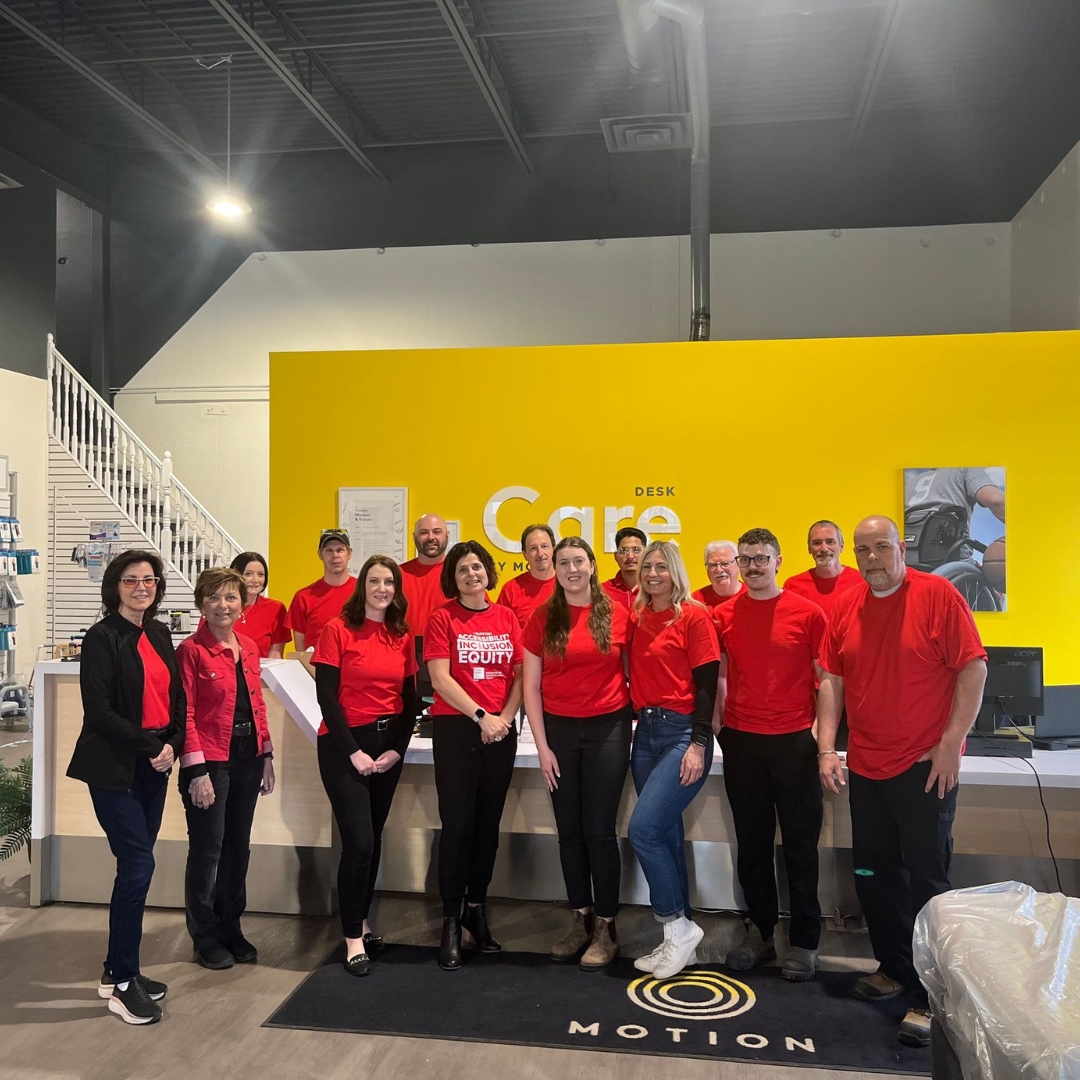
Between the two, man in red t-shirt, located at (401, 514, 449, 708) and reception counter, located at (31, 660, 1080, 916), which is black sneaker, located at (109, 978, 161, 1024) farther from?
man in red t-shirt, located at (401, 514, 449, 708)

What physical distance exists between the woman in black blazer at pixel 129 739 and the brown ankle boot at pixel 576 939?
1.31 metres

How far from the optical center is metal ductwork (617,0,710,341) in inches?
230

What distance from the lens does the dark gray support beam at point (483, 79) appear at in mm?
6848

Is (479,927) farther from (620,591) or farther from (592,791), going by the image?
(620,591)

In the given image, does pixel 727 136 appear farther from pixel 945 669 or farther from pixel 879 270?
pixel 945 669

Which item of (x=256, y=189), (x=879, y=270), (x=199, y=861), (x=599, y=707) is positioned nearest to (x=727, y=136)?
(x=879, y=270)

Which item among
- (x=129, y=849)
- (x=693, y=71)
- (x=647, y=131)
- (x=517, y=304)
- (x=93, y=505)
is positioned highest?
(x=693, y=71)

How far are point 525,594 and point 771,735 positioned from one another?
1587 millimetres

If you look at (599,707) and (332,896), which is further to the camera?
(332,896)

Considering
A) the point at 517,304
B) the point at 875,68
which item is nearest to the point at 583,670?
the point at 875,68

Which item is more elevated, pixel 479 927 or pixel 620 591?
pixel 620 591

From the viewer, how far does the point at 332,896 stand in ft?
12.4

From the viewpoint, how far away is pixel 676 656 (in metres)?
3.19

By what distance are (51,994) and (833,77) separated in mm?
8392
